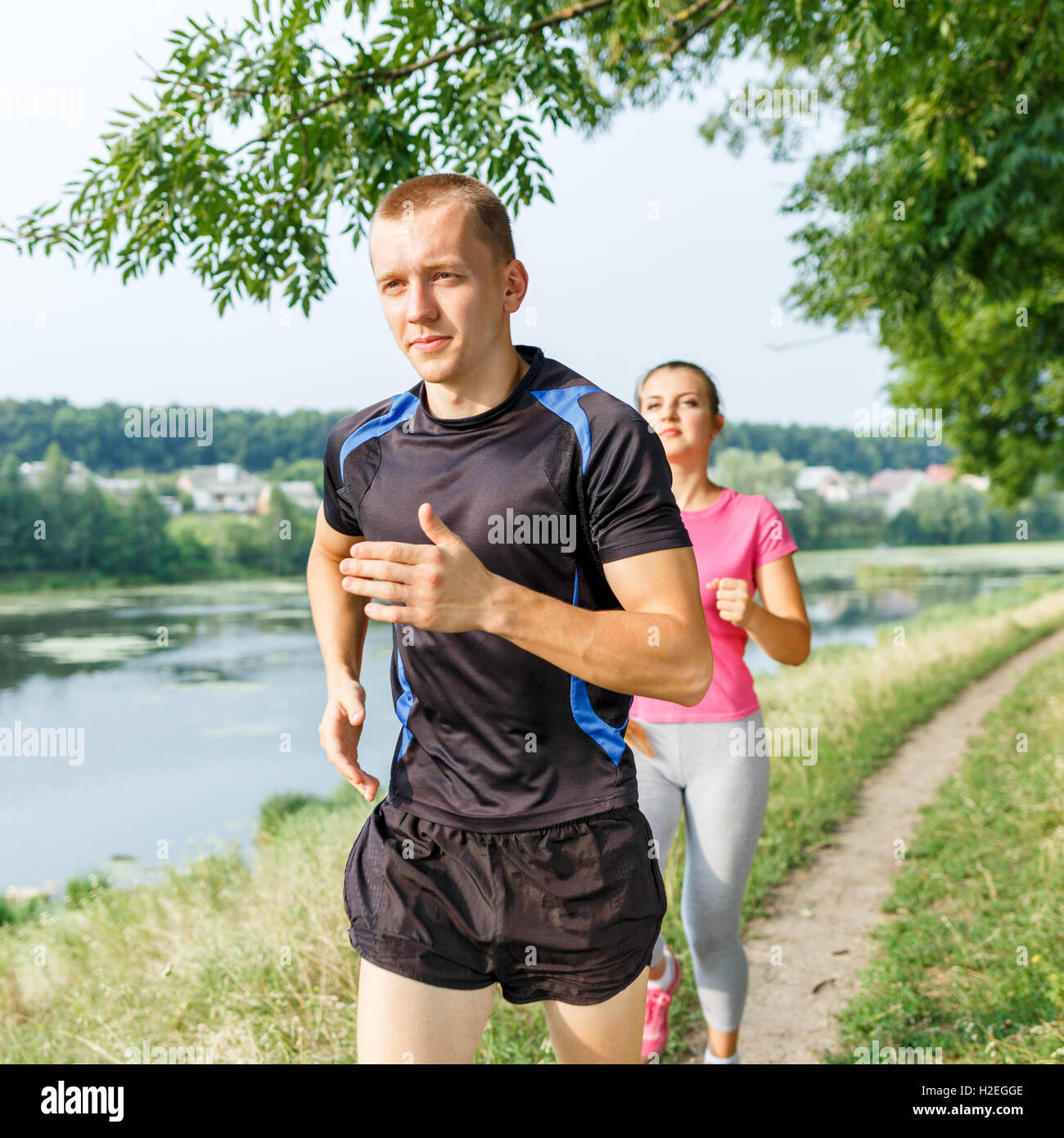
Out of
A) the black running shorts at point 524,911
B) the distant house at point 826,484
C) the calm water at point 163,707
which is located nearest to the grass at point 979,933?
the black running shorts at point 524,911

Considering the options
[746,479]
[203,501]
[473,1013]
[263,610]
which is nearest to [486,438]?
[473,1013]

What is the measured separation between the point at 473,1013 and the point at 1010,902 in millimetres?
4195

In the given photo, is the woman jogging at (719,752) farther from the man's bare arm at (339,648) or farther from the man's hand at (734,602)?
the man's bare arm at (339,648)

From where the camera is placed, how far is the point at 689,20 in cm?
659

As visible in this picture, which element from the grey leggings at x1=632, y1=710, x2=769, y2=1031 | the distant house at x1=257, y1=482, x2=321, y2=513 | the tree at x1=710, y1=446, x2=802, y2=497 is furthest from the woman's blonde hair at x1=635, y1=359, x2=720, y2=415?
the distant house at x1=257, y1=482, x2=321, y2=513

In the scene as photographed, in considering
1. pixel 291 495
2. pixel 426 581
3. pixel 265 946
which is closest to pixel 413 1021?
pixel 426 581

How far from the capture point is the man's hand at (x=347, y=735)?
2.00 metres

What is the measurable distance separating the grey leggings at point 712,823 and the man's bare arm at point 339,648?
1238 millimetres

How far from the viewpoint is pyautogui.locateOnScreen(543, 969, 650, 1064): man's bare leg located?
1.91 meters

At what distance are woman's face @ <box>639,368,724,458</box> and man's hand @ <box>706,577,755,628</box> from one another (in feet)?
2.09

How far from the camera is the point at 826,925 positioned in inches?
201

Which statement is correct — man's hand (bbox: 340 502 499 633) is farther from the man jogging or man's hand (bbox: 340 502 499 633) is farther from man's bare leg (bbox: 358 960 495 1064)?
man's bare leg (bbox: 358 960 495 1064)

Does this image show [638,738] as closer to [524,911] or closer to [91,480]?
[524,911]
